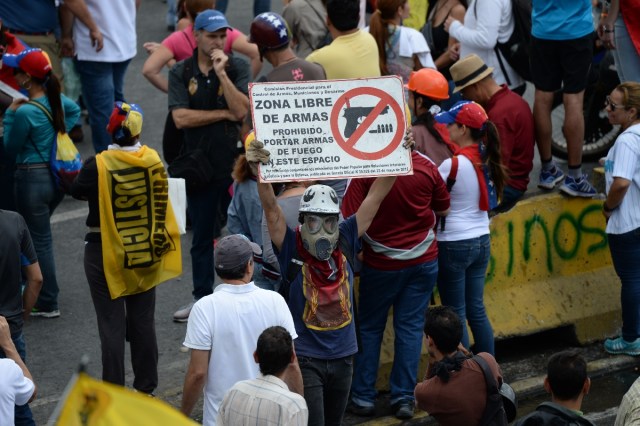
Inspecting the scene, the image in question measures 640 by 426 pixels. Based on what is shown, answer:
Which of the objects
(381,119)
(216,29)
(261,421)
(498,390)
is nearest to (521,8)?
(216,29)

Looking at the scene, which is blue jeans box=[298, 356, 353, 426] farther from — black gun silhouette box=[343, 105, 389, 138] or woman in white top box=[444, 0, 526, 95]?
woman in white top box=[444, 0, 526, 95]

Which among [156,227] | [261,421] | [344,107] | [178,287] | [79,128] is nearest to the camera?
[261,421]

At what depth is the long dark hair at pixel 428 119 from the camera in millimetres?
7832

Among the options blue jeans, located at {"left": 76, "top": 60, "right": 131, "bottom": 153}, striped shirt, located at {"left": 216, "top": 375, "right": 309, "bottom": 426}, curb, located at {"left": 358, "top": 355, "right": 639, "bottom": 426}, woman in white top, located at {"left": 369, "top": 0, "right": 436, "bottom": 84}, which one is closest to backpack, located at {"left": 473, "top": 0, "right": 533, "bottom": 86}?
woman in white top, located at {"left": 369, "top": 0, "right": 436, "bottom": 84}

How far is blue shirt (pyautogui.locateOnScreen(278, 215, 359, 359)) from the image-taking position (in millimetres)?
6414

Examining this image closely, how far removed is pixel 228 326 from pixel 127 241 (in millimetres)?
1543

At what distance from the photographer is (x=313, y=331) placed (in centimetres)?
642

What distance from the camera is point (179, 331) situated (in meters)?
8.62

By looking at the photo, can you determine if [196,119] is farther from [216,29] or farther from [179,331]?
[179,331]

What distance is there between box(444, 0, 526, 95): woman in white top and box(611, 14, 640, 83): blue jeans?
79 cm

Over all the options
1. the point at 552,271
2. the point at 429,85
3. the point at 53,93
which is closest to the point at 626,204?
the point at 552,271

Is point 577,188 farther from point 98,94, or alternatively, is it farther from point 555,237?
point 98,94

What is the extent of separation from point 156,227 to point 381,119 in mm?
1618

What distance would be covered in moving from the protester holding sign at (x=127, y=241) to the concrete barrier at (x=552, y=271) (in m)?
2.49
